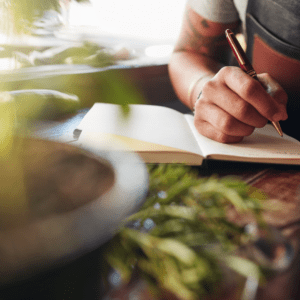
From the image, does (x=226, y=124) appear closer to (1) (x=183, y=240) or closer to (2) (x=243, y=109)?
(2) (x=243, y=109)

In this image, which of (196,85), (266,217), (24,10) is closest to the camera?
(24,10)

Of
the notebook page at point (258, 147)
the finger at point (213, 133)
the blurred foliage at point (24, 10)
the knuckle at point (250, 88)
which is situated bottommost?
the finger at point (213, 133)

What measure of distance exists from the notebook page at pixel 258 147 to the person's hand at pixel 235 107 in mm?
25

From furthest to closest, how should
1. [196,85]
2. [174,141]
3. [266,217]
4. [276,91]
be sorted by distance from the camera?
[196,85]
[276,91]
[174,141]
[266,217]

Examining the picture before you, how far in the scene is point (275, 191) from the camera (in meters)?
0.40

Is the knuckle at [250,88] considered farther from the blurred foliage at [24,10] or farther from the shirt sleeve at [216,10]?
the shirt sleeve at [216,10]

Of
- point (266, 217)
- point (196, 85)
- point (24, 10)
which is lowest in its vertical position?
point (196, 85)

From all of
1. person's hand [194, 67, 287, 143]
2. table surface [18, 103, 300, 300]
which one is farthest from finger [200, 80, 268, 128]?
table surface [18, 103, 300, 300]

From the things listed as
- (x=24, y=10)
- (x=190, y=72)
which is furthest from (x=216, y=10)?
(x=24, y=10)

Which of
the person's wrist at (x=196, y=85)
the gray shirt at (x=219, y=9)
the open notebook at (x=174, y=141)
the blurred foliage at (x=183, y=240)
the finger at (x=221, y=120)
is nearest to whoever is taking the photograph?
the blurred foliage at (x=183, y=240)

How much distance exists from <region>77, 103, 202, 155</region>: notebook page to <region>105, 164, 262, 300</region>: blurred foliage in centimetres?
24

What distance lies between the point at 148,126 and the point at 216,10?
0.78m

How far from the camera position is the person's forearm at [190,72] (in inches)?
35.9

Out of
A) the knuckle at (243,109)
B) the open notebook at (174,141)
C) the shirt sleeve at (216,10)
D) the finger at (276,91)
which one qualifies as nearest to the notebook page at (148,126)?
the open notebook at (174,141)
